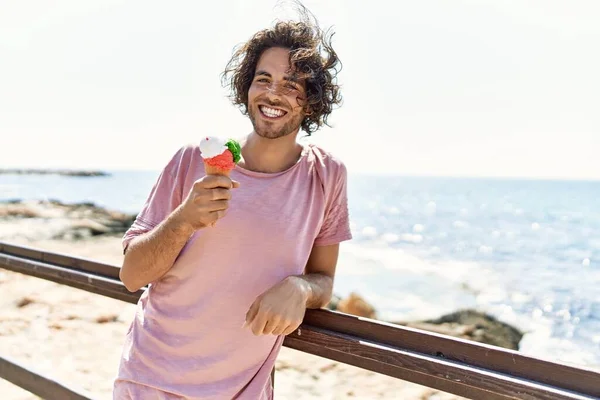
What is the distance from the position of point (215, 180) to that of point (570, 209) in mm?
58633

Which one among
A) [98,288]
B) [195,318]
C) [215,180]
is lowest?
[98,288]

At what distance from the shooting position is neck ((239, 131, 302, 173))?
5.69ft

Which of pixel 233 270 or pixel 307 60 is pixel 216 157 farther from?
pixel 307 60

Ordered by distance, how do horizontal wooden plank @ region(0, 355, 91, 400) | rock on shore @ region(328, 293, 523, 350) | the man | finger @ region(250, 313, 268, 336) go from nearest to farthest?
finger @ region(250, 313, 268, 336), the man, horizontal wooden plank @ region(0, 355, 91, 400), rock on shore @ region(328, 293, 523, 350)

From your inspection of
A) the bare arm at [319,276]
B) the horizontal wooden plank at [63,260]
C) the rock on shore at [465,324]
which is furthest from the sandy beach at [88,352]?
the rock on shore at [465,324]

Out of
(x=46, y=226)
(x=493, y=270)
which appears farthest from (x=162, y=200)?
Answer: (x=493, y=270)

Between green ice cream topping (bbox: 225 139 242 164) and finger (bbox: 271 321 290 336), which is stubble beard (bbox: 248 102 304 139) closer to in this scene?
green ice cream topping (bbox: 225 139 242 164)

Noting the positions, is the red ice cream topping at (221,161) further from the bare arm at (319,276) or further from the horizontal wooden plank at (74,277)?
the horizontal wooden plank at (74,277)

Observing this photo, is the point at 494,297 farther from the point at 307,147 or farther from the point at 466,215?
the point at 466,215

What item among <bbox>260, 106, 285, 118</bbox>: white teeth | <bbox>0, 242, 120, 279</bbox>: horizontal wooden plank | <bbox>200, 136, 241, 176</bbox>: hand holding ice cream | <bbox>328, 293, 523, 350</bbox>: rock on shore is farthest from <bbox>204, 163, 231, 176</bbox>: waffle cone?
<bbox>328, 293, 523, 350</bbox>: rock on shore

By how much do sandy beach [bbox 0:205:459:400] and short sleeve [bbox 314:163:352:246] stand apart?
320 cm

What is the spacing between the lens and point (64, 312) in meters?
6.35

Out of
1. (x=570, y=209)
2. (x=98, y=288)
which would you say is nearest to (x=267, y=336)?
(x=98, y=288)

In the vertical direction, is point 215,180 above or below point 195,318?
above
